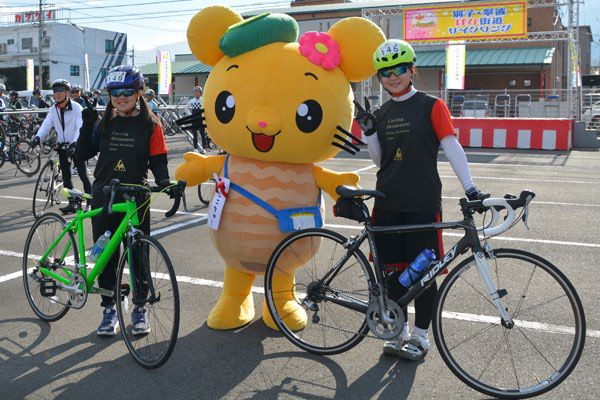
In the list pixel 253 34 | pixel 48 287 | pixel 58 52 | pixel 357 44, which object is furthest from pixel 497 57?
pixel 58 52

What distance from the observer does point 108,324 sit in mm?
4352

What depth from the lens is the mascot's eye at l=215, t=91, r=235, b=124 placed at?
4324 mm

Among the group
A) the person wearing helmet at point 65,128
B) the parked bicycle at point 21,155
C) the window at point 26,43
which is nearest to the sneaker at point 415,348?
the person wearing helmet at point 65,128

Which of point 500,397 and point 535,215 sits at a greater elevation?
point 535,215

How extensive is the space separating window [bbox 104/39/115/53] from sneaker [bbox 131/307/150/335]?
222ft

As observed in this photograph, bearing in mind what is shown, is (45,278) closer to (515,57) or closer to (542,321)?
(542,321)

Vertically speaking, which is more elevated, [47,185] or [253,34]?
[253,34]

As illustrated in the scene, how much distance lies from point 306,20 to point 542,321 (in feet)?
139

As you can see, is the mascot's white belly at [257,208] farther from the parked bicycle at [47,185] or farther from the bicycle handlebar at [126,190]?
the parked bicycle at [47,185]

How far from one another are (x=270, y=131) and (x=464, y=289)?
192 centimetres

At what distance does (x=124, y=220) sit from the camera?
398 cm

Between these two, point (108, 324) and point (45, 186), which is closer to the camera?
point (108, 324)

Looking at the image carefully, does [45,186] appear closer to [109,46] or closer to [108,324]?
[108,324]

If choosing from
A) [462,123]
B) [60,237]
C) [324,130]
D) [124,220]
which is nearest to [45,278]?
[60,237]
